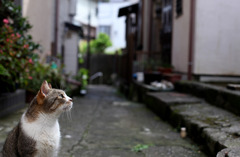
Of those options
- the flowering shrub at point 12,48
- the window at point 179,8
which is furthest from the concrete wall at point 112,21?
the flowering shrub at point 12,48

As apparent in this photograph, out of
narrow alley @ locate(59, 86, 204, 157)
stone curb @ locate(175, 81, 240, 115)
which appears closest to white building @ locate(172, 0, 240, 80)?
stone curb @ locate(175, 81, 240, 115)

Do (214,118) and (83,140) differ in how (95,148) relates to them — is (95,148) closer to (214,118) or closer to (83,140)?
(83,140)

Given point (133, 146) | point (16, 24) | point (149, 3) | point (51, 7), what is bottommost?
point (133, 146)

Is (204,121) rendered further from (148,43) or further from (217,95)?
(148,43)

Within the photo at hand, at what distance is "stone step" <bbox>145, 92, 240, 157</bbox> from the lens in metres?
3.05

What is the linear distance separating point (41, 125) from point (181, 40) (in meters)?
6.85

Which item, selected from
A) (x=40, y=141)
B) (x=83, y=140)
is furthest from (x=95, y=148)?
(x=40, y=141)

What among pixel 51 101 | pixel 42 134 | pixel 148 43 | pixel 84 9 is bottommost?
pixel 42 134

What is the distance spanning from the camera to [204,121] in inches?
157

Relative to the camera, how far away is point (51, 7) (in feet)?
32.4

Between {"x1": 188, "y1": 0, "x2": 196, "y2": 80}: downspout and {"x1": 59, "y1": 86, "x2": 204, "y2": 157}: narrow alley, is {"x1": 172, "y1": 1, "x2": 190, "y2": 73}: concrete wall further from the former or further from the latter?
{"x1": 59, "y1": 86, "x2": 204, "y2": 157}: narrow alley

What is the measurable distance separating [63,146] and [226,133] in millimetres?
2114

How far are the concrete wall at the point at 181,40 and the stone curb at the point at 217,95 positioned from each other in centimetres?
136

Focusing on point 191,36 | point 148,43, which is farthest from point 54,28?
point 191,36
